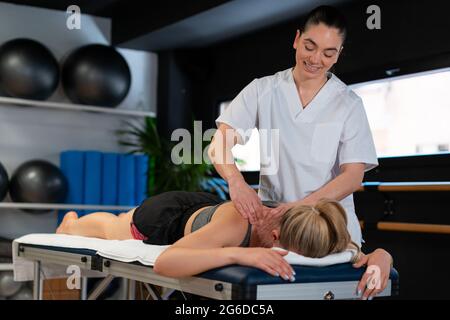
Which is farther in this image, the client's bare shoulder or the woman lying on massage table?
the client's bare shoulder

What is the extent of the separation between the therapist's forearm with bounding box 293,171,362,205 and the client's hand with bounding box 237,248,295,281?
379 millimetres

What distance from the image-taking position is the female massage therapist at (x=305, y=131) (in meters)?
2.31

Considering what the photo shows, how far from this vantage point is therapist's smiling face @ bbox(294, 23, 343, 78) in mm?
2227

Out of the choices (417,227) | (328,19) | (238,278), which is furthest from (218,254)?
(417,227)

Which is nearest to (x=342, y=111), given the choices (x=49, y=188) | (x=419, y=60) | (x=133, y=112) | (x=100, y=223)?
(x=100, y=223)

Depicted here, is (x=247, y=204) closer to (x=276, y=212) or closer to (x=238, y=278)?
(x=276, y=212)

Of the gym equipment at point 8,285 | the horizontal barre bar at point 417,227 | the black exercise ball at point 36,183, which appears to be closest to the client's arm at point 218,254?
the horizontal barre bar at point 417,227

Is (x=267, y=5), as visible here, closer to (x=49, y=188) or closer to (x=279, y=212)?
(x=49, y=188)

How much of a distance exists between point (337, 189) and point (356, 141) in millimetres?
208

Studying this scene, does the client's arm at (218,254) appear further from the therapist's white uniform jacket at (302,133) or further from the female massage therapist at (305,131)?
the therapist's white uniform jacket at (302,133)

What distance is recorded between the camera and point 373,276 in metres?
1.99

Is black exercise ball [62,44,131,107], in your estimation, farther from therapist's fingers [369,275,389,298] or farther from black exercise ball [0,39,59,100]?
therapist's fingers [369,275,389,298]

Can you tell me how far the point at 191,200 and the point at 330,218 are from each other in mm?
761

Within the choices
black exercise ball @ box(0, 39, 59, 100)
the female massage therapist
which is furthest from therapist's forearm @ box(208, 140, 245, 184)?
black exercise ball @ box(0, 39, 59, 100)
